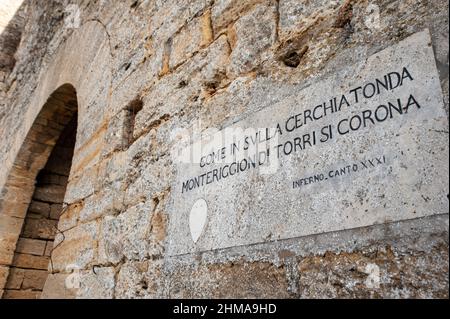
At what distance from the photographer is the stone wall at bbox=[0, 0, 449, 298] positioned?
0.88m

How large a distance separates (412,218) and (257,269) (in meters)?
0.46

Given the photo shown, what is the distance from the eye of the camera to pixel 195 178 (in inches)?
55.7

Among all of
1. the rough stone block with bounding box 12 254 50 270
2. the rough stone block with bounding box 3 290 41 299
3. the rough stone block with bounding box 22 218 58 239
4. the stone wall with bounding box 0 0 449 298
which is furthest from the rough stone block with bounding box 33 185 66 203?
the stone wall with bounding box 0 0 449 298

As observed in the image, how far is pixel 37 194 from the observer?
3.98 metres

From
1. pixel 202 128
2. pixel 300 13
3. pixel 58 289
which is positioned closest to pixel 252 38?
pixel 300 13

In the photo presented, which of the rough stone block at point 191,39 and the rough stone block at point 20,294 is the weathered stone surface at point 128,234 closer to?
the rough stone block at point 191,39

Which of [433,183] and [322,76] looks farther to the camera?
[322,76]

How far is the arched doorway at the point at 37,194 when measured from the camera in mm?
3689

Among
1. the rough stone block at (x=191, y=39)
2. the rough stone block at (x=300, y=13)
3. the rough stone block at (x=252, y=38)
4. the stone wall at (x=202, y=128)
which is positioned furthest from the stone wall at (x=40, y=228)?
the rough stone block at (x=300, y=13)

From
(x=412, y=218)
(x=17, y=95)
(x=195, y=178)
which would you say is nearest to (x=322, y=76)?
(x=412, y=218)

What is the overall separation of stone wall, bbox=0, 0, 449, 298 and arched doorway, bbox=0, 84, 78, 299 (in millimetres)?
1008

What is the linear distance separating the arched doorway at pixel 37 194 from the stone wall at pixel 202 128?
1008mm
